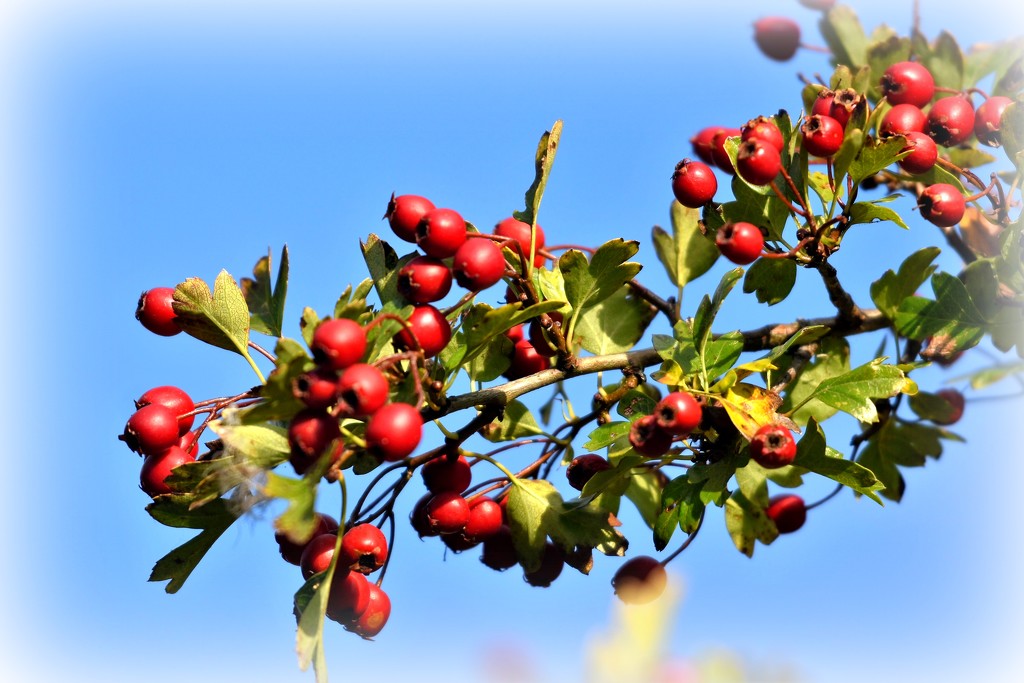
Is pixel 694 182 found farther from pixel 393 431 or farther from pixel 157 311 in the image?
pixel 157 311

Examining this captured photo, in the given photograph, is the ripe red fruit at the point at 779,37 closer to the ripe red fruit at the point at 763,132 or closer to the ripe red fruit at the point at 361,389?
the ripe red fruit at the point at 763,132

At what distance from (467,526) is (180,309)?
0.63 m

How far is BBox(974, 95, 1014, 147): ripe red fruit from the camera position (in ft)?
7.15

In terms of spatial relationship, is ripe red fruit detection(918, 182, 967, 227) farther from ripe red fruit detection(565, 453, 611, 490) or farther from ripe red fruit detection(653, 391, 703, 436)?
ripe red fruit detection(565, 453, 611, 490)

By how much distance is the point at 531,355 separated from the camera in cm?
205

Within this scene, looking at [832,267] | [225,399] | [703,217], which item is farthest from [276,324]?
[832,267]

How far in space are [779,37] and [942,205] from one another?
3.97 ft

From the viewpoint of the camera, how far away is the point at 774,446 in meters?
1.65

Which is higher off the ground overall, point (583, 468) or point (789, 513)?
point (583, 468)

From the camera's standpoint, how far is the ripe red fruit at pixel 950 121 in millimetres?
2141

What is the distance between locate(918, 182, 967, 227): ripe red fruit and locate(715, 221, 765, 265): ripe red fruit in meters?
0.36

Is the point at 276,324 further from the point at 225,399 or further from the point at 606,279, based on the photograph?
the point at 606,279

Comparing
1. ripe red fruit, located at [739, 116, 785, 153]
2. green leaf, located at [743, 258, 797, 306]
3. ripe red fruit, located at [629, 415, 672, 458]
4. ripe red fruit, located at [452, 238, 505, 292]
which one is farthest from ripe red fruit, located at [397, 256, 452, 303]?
green leaf, located at [743, 258, 797, 306]

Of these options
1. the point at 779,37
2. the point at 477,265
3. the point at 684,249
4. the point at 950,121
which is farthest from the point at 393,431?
the point at 779,37
